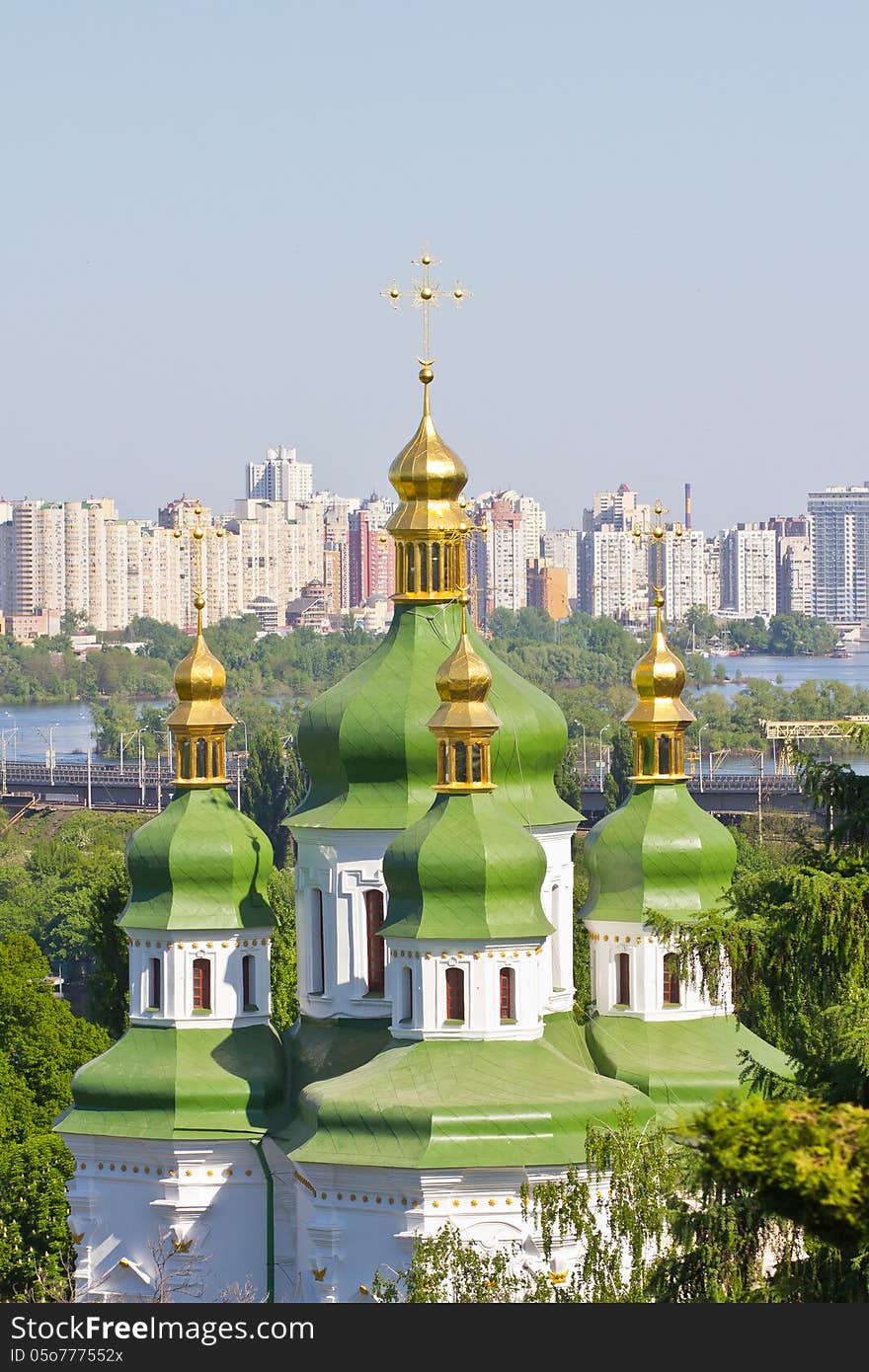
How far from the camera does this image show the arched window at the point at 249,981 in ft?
61.0

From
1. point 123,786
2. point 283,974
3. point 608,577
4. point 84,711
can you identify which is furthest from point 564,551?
point 283,974

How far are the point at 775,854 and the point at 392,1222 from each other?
22270mm

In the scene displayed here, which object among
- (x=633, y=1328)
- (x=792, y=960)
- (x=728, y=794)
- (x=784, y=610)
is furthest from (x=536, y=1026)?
(x=784, y=610)

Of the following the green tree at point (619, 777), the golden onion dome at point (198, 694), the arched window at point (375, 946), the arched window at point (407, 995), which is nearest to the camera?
the arched window at point (407, 995)

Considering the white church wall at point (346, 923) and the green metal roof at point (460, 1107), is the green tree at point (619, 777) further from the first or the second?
the green metal roof at point (460, 1107)

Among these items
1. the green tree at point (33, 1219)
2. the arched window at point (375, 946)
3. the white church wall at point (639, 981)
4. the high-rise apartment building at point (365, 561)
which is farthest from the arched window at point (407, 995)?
the high-rise apartment building at point (365, 561)

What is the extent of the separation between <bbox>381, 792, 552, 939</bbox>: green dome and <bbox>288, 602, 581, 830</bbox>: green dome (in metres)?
0.96

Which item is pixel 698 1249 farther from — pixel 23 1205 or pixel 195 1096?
pixel 23 1205

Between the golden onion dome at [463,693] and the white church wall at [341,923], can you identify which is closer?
the golden onion dome at [463,693]

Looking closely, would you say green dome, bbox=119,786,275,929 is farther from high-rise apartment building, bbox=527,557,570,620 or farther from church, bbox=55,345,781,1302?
high-rise apartment building, bbox=527,557,570,620

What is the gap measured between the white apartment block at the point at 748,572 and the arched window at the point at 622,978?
140749 millimetres

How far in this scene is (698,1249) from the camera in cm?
1290

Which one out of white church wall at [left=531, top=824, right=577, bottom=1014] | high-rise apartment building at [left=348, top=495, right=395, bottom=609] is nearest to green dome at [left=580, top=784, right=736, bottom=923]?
white church wall at [left=531, top=824, right=577, bottom=1014]

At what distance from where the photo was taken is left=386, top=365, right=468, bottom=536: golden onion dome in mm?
18938
